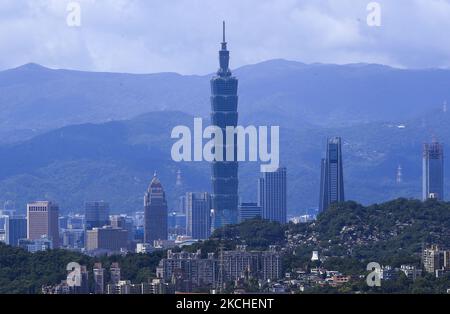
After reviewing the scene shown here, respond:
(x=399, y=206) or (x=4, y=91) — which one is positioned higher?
(x=4, y=91)

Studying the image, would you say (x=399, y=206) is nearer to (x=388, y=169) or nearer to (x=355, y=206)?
(x=355, y=206)

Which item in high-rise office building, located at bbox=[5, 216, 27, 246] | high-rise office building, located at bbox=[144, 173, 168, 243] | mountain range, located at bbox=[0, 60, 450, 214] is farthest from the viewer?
mountain range, located at bbox=[0, 60, 450, 214]

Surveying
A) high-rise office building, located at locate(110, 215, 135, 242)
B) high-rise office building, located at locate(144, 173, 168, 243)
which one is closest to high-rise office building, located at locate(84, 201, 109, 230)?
high-rise office building, located at locate(110, 215, 135, 242)

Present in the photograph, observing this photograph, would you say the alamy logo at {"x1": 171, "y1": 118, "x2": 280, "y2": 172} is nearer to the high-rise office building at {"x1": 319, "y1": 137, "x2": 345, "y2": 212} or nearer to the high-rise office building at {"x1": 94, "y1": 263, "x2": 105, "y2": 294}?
the high-rise office building at {"x1": 319, "y1": 137, "x2": 345, "y2": 212}

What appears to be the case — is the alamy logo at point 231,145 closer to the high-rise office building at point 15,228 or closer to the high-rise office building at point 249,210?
the high-rise office building at point 249,210
